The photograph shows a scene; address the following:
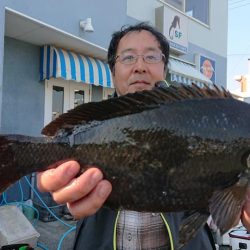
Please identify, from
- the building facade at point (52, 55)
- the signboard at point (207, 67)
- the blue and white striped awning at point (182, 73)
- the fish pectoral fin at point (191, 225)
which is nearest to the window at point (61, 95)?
the building facade at point (52, 55)

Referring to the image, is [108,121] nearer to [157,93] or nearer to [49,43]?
[157,93]

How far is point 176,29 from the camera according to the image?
1102 centimetres

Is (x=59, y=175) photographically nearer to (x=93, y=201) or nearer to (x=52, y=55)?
(x=93, y=201)

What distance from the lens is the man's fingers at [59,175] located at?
1630mm

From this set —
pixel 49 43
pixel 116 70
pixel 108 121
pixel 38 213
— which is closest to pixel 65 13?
pixel 49 43

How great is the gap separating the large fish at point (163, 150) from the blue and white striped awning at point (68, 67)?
19.9 feet

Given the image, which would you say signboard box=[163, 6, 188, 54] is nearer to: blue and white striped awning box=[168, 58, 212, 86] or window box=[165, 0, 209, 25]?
blue and white striped awning box=[168, 58, 212, 86]

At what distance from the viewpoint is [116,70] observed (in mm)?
2553

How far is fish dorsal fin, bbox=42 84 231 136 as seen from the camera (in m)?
1.71

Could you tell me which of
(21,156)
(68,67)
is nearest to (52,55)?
(68,67)

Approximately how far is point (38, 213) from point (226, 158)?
242 inches

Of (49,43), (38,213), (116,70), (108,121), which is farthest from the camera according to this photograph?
(49,43)

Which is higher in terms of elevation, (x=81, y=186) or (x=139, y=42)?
(x=139, y=42)

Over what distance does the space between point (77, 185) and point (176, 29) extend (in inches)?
395
